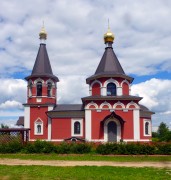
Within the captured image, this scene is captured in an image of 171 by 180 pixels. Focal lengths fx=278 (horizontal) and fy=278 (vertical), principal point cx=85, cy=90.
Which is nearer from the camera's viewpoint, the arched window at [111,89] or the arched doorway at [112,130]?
the arched doorway at [112,130]

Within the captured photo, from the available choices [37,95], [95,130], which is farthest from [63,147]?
[37,95]

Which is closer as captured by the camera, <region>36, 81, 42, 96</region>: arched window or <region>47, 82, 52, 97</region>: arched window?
<region>36, 81, 42, 96</region>: arched window

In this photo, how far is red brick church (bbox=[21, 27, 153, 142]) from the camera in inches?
931

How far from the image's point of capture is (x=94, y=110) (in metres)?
24.0

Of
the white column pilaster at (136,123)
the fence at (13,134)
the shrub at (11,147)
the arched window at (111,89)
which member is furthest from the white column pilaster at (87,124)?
the shrub at (11,147)

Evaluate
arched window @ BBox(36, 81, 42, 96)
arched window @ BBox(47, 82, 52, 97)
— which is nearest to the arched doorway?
arched window @ BBox(47, 82, 52, 97)

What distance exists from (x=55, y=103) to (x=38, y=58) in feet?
16.3

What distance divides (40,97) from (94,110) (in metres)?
6.09

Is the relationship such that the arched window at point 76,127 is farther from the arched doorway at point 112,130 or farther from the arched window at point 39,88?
the arched window at point 39,88

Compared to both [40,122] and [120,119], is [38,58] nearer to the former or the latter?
[40,122]

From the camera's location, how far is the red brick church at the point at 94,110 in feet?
77.6

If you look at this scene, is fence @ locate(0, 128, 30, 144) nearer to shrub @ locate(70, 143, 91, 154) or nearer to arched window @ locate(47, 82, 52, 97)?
shrub @ locate(70, 143, 91, 154)

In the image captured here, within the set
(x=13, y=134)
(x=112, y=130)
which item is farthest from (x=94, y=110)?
(x=13, y=134)

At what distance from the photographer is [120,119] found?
23.3 metres
